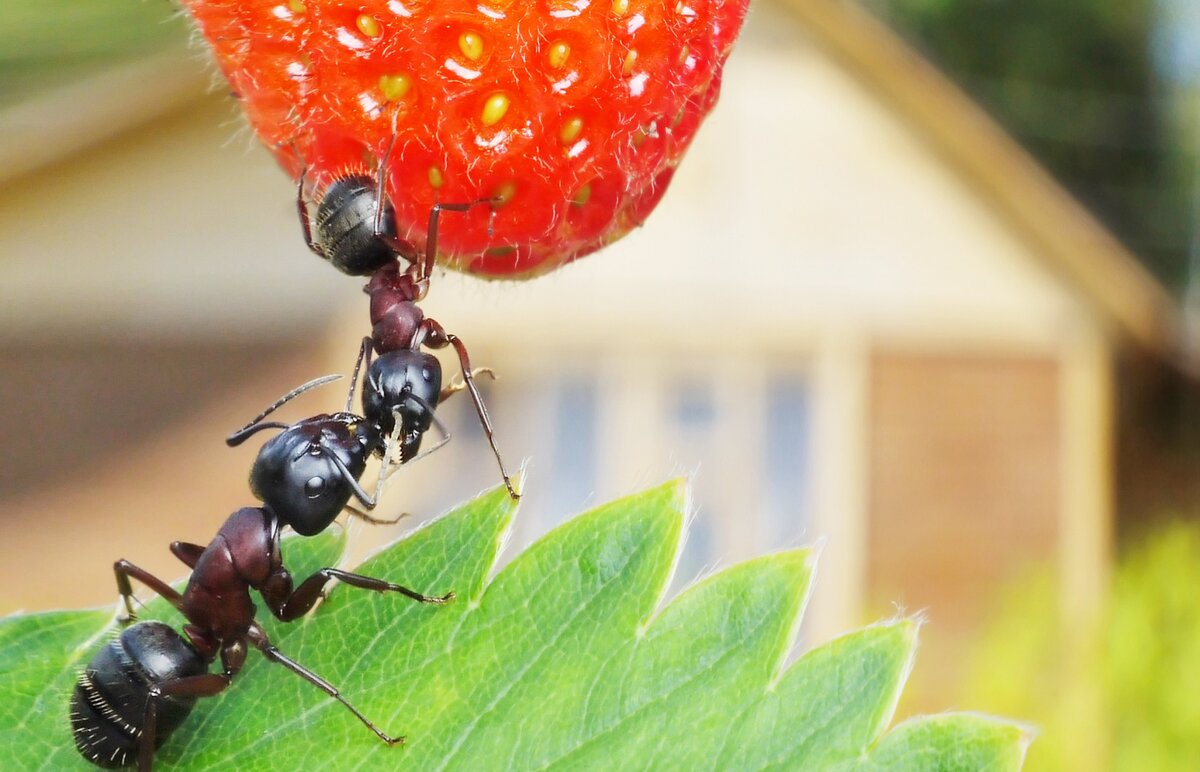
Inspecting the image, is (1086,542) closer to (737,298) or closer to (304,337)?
(737,298)

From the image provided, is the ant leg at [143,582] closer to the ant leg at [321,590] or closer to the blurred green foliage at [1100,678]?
the ant leg at [321,590]

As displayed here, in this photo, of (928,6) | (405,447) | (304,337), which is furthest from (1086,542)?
(928,6)

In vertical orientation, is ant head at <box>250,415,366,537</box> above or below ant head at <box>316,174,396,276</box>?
below

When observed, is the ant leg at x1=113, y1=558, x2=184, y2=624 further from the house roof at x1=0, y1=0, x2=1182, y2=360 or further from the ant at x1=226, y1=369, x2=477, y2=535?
the house roof at x1=0, y1=0, x2=1182, y2=360

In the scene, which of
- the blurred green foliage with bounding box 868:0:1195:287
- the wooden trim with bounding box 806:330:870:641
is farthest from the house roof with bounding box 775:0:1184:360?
the blurred green foliage with bounding box 868:0:1195:287

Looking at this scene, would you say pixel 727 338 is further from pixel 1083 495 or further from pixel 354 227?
pixel 354 227

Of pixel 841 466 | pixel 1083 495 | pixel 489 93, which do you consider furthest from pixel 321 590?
pixel 1083 495
